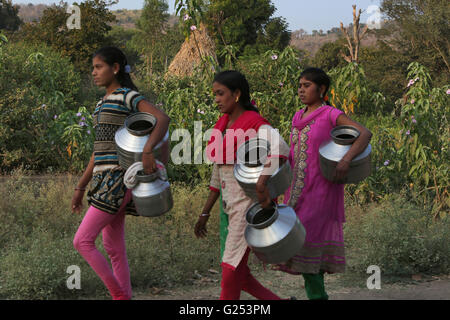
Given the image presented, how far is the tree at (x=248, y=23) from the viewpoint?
2511cm

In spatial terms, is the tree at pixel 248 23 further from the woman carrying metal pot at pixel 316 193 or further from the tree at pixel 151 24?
the woman carrying metal pot at pixel 316 193

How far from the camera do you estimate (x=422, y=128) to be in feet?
18.7

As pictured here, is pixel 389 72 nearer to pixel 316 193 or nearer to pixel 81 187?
pixel 316 193

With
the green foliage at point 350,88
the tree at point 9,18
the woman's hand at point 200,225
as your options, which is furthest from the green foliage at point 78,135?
the tree at point 9,18

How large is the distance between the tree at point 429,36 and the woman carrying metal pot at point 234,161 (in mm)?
20890

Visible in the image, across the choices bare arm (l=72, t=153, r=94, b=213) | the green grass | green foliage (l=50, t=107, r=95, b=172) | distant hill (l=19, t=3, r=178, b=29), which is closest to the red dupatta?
bare arm (l=72, t=153, r=94, b=213)

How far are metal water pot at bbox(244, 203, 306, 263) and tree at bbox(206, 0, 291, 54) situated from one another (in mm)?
22339

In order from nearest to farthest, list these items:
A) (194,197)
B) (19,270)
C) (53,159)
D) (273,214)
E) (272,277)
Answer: (273,214) → (19,270) → (272,277) → (194,197) → (53,159)

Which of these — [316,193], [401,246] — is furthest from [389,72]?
[316,193]

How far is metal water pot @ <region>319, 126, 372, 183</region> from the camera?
3.07 metres

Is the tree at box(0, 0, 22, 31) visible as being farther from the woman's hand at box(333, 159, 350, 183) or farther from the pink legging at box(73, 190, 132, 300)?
the woman's hand at box(333, 159, 350, 183)
